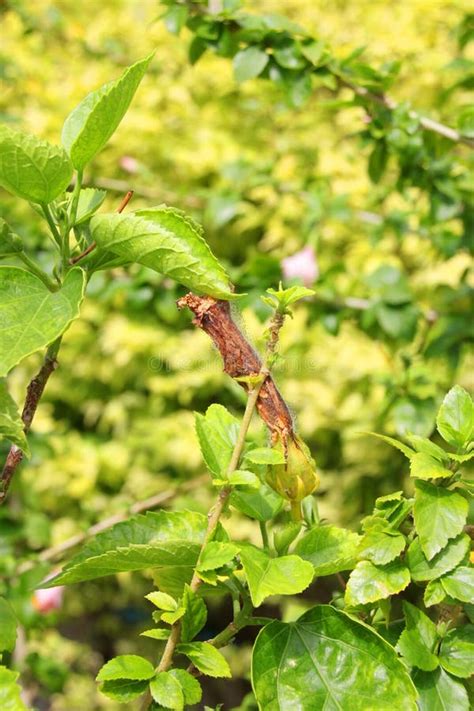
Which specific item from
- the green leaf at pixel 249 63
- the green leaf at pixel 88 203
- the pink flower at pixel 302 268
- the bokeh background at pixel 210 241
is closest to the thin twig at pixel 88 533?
the bokeh background at pixel 210 241

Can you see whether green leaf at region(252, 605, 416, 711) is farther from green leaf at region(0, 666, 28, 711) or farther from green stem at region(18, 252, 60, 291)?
green stem at region(18, 252, 60, 291)

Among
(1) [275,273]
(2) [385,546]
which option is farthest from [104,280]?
(2) [385,546]

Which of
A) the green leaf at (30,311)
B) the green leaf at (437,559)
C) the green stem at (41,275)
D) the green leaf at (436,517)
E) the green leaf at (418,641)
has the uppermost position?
the green leaf at (30,311)

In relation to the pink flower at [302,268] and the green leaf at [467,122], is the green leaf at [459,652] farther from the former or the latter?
the pink flower at [302,268]

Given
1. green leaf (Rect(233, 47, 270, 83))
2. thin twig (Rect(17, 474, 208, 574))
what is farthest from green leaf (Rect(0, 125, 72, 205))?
thin twig (Rect(17, 474, 208, 574))

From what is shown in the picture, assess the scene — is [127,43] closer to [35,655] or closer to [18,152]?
[35,655]

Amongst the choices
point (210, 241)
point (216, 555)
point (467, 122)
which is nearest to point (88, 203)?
point (216, 555)

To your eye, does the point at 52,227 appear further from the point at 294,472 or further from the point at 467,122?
the point at 467,122

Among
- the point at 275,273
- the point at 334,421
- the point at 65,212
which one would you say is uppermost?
the point at 65,212
